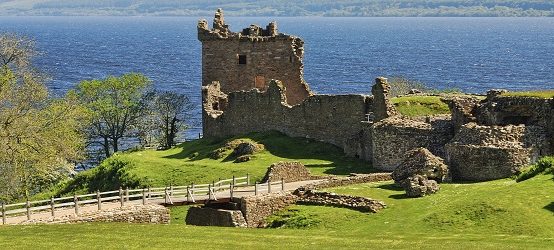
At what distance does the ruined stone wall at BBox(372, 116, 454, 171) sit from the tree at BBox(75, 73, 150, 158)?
38.1 metres

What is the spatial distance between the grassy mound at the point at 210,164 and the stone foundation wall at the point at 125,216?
11.8m

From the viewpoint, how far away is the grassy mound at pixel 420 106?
6919cm

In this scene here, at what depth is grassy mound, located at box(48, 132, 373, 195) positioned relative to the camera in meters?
64.5

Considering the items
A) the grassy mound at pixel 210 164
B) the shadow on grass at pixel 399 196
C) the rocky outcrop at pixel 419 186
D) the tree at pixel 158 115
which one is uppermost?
the rocky outcrop at pixel 419 186

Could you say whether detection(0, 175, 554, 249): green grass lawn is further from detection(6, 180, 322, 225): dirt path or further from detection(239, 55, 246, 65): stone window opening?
detection(239, 55, 246, 65): stone window opening

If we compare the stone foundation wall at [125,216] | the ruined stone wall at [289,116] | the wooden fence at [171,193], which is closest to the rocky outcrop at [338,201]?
the wooden fence at [171,193]

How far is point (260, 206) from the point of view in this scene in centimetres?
5247

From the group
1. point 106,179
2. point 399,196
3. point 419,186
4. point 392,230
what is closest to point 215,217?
point 399,196

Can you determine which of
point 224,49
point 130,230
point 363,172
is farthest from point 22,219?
point 224,49

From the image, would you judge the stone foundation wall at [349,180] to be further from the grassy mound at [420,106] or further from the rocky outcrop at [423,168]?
the grassy mound at [420,106]

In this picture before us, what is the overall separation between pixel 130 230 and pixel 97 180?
Result: 2778 centimetres

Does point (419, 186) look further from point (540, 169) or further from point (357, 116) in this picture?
point (357, 116)

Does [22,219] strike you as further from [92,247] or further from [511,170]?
[511,170]

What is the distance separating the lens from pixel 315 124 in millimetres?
71312
